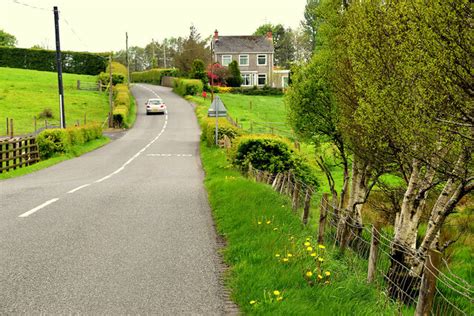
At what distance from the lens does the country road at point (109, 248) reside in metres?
5.32

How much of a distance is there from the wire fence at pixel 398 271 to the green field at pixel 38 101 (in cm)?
3366

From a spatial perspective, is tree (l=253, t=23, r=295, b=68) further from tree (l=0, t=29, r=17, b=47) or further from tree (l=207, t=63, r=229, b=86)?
tree (l=0, t=29, r=17, b=47)

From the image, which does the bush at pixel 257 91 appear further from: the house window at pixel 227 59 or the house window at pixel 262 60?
the house window at pixel 227 59

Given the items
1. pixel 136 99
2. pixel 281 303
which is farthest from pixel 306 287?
pixel 136 99

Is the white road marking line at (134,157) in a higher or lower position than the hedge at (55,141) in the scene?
lower

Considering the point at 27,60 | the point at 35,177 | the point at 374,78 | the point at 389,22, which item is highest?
the point at 27,60

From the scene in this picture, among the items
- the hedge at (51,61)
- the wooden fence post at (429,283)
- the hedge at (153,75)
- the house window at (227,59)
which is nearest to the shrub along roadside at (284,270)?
the wooden fence post at (429,283)

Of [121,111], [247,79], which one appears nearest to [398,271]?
[121,111]

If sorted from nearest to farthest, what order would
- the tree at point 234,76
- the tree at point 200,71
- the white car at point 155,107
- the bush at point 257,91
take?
the white car at point 155,107
the tree at point 200,71
the bush at point 257,91
the tree at point 234,76

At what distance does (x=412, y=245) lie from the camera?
8898 mm

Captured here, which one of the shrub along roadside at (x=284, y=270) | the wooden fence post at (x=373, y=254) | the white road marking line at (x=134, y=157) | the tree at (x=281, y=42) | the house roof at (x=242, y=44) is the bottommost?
the white road marking line at (x=134, y=157)

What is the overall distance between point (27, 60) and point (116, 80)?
31052mm

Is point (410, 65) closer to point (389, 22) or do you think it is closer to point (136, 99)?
point (389, 22)

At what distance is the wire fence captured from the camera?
441cm
